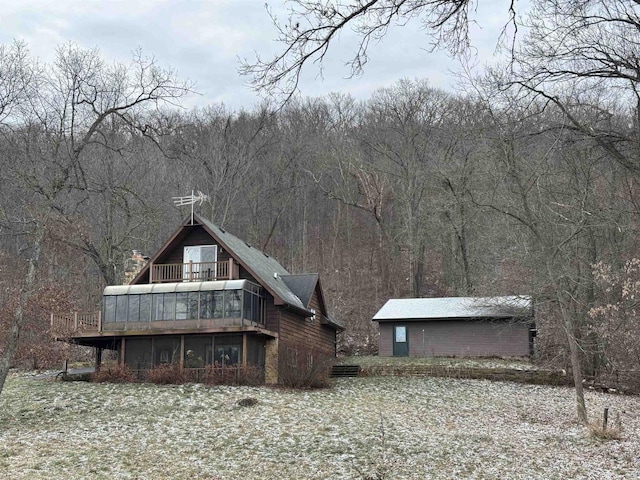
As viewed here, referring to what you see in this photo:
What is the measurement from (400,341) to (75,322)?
18.3 meters

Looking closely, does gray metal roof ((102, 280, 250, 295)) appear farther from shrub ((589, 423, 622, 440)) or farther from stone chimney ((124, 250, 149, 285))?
shrub ((589, 423, 622, 440))

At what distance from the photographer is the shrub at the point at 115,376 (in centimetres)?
2619

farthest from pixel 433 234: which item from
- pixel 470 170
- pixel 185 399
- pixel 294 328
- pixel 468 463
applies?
pixel 468 463

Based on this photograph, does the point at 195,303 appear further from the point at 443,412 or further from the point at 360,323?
the point at 360,323

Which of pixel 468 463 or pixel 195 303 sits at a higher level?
pixel 195 303

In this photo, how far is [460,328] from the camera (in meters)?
37.4

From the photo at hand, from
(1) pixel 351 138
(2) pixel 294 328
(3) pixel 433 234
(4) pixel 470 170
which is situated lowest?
(2) pixel 294 328

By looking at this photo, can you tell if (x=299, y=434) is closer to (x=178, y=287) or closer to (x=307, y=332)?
(x=178, y=287)

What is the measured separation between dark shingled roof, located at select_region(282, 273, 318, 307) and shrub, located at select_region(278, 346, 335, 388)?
392 centimetres

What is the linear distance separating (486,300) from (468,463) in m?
22.8

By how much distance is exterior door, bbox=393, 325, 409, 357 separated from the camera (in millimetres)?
38500

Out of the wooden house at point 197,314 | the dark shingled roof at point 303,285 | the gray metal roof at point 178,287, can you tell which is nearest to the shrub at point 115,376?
the wooden house at point 197,314

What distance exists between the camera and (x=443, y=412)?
72.0 feet

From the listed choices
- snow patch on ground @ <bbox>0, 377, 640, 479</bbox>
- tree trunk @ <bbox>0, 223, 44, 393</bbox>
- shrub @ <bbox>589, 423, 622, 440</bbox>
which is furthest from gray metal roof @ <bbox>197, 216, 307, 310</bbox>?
shrub @ <bbox>589, 423, 622, 440</bbox>
